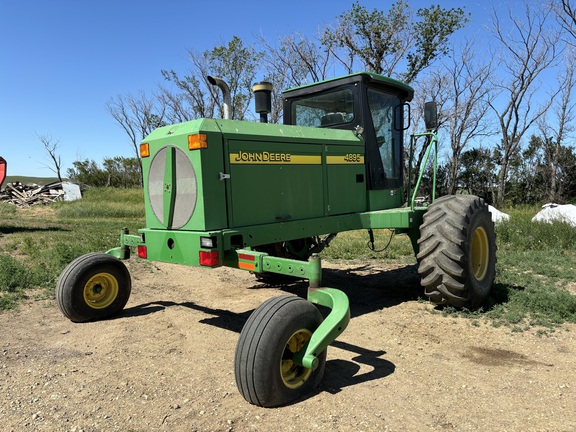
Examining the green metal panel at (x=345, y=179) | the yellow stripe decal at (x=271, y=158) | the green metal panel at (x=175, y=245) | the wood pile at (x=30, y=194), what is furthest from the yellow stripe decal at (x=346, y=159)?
the wood pile at (x=30, y=194)

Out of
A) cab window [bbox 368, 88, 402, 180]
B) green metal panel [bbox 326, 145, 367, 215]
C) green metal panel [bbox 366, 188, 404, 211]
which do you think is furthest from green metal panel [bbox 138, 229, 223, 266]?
cab window [bbox 368, 88, 402, 180]

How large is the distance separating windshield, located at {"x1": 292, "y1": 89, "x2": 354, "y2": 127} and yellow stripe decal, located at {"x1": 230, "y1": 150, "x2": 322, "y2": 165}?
33.1 inches

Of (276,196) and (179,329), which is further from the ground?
(276,196)

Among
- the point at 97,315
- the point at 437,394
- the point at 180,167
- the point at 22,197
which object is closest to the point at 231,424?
the point at 437,394

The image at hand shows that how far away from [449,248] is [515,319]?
0.98m

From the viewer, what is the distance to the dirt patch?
2.80 m

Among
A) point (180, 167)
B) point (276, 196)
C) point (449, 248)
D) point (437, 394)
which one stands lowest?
point (437, 394)

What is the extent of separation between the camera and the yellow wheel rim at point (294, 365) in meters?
3.13

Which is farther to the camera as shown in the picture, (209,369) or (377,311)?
(377,311)

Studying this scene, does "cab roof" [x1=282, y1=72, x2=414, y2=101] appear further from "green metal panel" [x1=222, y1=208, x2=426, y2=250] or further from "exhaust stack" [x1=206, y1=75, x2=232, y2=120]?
"green metal panel" [x1=222, y1=208, x2=426, y2=250]

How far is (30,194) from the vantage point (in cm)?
2828

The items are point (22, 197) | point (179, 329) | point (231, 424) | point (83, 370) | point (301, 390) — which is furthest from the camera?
point (22, 197)

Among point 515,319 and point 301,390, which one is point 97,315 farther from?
point 515,319

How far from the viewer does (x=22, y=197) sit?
27672 millimetres
